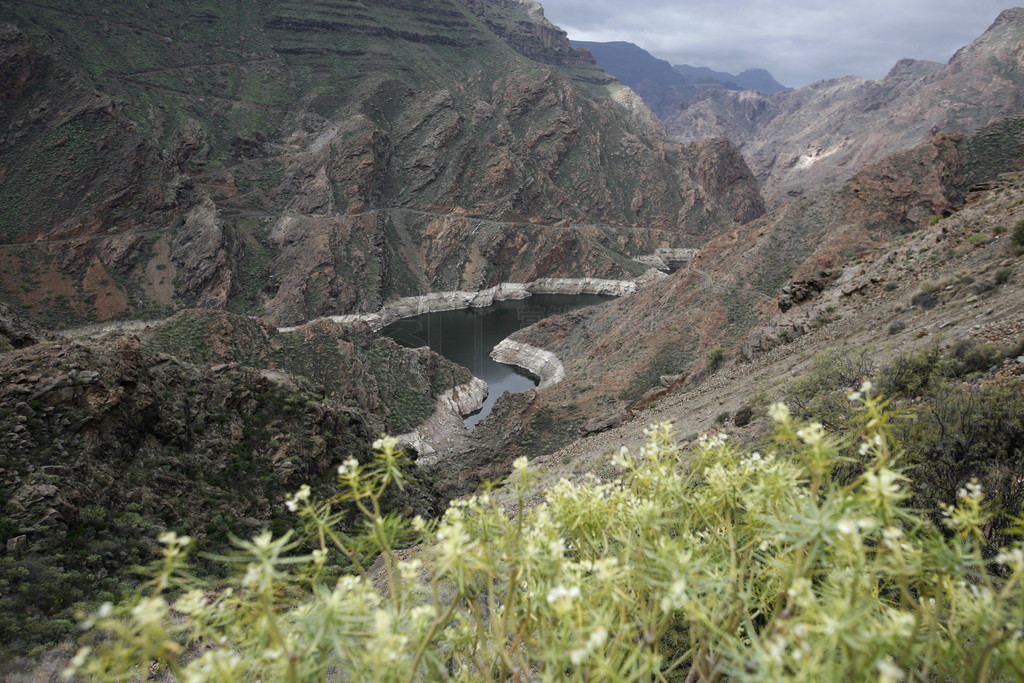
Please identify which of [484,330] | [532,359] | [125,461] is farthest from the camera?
[484,330]

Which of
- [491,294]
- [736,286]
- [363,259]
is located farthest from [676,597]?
[491,294]

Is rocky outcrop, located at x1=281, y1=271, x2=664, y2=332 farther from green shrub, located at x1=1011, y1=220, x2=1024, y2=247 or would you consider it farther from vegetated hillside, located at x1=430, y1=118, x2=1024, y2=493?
green shrub, located at x1=1011, y1=220, x2=1024, y2=247

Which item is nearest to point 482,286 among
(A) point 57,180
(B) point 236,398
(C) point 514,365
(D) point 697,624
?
(C) point 514,365

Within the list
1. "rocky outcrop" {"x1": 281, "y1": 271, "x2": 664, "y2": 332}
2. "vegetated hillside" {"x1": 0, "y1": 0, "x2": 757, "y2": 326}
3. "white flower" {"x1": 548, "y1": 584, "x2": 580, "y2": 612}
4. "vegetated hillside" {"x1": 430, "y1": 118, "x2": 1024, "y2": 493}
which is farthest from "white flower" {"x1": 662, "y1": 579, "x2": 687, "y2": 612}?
"rocky outcrop" {"x1": 281, "y1": 271, "x2": 664, "y2": 332}

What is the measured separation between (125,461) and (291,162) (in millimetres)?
85078

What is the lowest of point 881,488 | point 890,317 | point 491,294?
point 491,294

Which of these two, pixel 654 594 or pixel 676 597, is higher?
pixel 676 597

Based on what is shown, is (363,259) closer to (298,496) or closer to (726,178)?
(298,496)

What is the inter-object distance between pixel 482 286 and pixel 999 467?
8143cm

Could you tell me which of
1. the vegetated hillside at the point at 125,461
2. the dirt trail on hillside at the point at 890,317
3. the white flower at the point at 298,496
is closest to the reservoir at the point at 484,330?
the dirt trail on hillside at the point at 890,317

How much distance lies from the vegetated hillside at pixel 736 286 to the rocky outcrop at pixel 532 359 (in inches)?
150

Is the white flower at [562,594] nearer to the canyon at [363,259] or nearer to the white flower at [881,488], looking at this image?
the white flower at [881,488]

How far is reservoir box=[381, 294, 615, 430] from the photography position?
54.9 meters

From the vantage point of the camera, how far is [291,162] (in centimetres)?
8556
